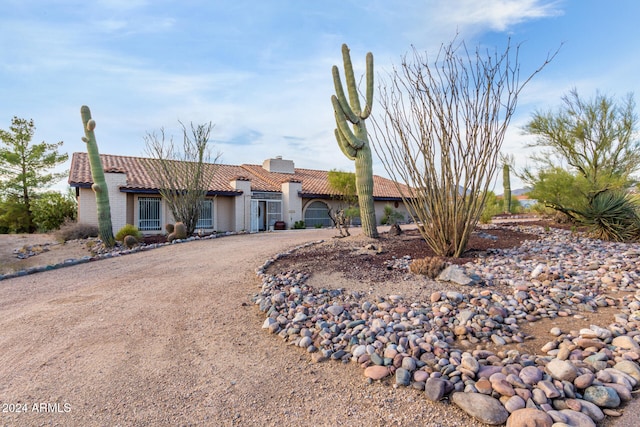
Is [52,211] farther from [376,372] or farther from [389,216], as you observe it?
[376,372]

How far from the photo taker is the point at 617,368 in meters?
2.64

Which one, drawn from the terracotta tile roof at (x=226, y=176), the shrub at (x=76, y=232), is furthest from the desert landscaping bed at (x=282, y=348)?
the terracotta tile roof at (x=226, y=176)

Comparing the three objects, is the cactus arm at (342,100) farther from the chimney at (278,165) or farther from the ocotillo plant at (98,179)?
the chimney at (278,165)

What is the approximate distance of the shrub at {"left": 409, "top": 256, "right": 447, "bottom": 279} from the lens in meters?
5.19

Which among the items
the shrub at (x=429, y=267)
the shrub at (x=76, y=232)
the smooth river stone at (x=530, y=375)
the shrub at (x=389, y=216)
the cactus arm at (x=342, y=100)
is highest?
the cactus arm at (x=342, y=100)

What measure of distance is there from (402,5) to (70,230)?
1460 cm

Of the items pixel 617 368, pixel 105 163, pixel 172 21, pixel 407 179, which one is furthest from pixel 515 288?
pixel 105 163

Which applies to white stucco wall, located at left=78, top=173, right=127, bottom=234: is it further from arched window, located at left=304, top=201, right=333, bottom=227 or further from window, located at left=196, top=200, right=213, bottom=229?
arched window, located at left=304, top=201, right=333, bottom=227

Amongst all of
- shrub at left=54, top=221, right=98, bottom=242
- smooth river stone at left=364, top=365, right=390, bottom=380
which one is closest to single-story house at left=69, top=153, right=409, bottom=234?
shrub at left=54, top=221, right=98, bottom=242

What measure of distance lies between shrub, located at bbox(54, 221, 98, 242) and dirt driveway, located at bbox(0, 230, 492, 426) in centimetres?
1031

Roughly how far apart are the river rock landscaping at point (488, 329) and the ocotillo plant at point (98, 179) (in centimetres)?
813

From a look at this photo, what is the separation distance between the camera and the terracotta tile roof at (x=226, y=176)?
15992mm

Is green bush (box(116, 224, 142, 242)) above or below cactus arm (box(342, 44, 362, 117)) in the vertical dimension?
→ below

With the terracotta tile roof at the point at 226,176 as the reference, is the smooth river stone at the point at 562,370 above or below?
below
